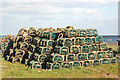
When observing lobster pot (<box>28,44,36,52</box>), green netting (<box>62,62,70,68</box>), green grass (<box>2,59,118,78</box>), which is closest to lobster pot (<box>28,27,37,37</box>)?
lobster pot (<box>28,44,36,52</box>)

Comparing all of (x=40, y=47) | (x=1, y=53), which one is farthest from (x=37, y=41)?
(x=1, y=53)

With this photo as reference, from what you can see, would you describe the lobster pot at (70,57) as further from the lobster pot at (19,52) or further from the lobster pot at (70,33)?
the lobster pot at (19,52)

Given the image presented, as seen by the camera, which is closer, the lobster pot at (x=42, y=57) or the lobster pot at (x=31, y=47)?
the lobster pot at (x=42, y=57)

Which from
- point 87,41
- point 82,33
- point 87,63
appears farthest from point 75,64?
point 82,33

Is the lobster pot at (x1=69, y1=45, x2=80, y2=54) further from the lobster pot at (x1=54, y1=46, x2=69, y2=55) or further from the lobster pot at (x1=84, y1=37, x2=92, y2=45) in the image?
the lobster pot at (x1=84, y1=37, x2=92, y2=45)

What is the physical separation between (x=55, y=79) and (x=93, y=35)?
10.7 meters

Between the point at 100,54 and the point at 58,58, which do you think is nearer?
the point at 58,58

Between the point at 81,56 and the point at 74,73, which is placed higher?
the point at 81,56

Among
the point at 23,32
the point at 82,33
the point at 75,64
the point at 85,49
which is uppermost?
the point at 23,32

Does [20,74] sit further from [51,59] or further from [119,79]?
[119,79]

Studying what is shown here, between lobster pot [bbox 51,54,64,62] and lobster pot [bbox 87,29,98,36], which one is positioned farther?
lobster pot [bbox 87,29,98,36]

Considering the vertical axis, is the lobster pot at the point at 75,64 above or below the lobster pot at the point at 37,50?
below

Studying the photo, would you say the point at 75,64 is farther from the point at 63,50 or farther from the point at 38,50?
the point at 38,50

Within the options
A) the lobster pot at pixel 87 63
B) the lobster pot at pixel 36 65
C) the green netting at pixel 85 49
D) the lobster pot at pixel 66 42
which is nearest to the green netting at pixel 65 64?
the lobster pot at pixel 87 63
